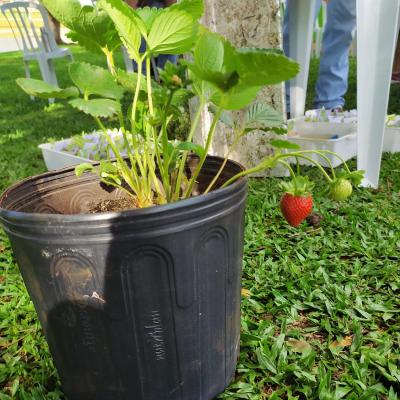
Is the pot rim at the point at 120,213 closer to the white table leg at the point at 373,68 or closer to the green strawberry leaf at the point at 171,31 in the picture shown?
the green strawberry leaf at the point at 171,31

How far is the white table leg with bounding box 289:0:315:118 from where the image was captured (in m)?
2.44

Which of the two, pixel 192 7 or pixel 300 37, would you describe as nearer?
pixel 192 7

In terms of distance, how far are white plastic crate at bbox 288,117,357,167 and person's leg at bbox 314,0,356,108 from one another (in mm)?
597

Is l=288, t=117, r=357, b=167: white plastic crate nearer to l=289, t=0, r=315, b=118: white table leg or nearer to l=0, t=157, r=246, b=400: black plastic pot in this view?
l=289, t=0, r=315, b=118: white table leg

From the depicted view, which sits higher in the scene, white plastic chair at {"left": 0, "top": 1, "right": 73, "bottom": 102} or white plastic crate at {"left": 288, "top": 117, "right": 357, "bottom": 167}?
white plastic chair at {"left": 0, "top": 1, "right": 73, "bottom": 102}

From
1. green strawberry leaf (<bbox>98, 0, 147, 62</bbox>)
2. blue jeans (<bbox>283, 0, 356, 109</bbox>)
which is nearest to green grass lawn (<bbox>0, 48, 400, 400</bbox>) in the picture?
green strawberry leaf (<bbox>98, 0, 147, 62</bbox>)

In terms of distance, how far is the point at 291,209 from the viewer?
0.88 metres

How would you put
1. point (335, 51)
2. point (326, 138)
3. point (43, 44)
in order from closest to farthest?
point (326, 138) → point (335, 51) → point (43, 44)

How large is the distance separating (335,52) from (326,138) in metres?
0.77

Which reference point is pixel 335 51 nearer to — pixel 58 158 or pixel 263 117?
pixel 58 158

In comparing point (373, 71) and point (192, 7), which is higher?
point (192, 7)

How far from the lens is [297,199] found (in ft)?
2.83

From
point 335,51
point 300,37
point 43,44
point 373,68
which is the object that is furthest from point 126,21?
point 43,44

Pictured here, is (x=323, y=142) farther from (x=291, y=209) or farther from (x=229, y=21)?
(x=291, y=209)
